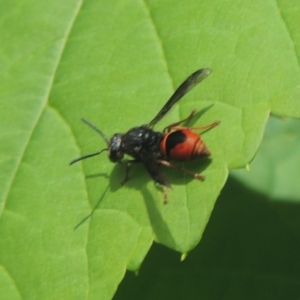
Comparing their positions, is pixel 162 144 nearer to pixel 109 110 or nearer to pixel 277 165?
pixel 109 110

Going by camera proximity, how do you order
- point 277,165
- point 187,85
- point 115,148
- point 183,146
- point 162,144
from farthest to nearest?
1. point 277,165
2. point 162,144
3. point 183,146
4. point 115,148
5. point 187,85

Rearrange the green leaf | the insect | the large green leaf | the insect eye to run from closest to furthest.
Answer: the large green leaf < the insect < the insect eye < the green leaf

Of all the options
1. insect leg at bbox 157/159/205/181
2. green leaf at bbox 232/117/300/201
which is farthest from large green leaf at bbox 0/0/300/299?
green leaf at bbox 232/117/300/201

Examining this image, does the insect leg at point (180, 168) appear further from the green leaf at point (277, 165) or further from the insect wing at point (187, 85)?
the green leaf at point (277, 165)

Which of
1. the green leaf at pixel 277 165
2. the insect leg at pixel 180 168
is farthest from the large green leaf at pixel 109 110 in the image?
the green leaf at pixel 277 165

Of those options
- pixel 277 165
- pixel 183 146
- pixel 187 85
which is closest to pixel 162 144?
pixel 183 146

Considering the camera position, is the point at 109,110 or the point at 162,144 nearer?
the point at 109,110

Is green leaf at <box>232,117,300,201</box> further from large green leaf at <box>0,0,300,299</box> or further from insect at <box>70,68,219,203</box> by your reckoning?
large green leaf at <box>0,0,300,299</box>

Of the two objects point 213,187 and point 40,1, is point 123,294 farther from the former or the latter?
point 40,1
